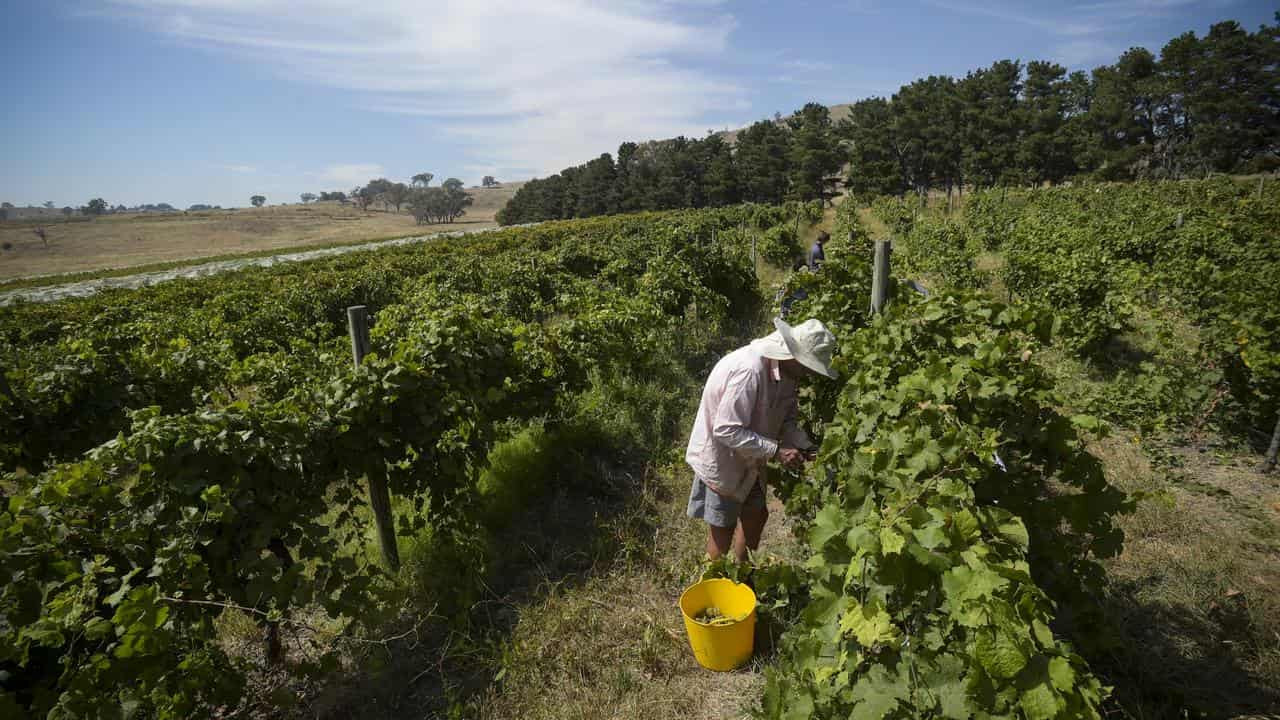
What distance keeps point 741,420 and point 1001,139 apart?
62.8 metres

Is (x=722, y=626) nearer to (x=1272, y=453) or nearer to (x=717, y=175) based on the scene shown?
(x=1272, y=453)

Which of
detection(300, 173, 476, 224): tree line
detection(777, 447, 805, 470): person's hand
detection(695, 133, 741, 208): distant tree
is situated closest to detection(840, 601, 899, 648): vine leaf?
detection(777, 447, 805, 470): person's hand

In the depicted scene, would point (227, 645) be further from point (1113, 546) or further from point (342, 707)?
point (1113, 546)

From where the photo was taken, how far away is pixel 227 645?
3492mm

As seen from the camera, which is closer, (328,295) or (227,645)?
(227,645)

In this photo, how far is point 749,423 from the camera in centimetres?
330

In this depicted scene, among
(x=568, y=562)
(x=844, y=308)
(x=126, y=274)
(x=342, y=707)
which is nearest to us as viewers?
(x=342, y=707)

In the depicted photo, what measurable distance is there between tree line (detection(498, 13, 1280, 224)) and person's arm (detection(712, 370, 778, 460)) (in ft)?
193

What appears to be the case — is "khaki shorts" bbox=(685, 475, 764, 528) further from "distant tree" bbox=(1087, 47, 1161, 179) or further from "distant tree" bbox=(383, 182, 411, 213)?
"distant tree" bbox=(383, 182, 411, 213)

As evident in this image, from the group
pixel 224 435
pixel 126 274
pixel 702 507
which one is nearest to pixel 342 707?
pixel 224 435

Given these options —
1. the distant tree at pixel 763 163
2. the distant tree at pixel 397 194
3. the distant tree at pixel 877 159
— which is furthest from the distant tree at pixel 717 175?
the distant tree at pixel 397 194

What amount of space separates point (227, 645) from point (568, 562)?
83.4 inches

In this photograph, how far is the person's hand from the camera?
337 cm

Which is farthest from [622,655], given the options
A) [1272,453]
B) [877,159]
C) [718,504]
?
[877,159]
